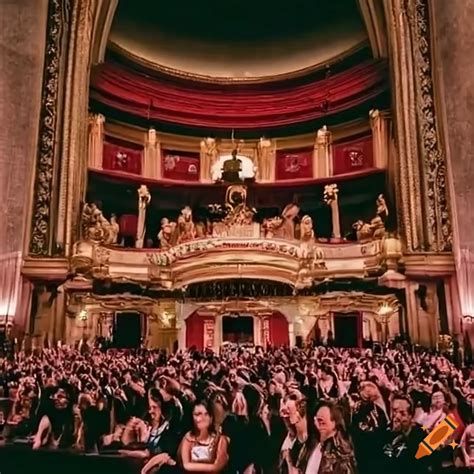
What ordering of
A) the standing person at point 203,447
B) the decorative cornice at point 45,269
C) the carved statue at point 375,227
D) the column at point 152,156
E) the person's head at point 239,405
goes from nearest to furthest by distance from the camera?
the standing person at point 203,447 → the person's head at point 239,405 → the decorative cornice at point 45,269 → the carved statue at point 375,227 → the column at point 152,156

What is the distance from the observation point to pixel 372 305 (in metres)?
5.97

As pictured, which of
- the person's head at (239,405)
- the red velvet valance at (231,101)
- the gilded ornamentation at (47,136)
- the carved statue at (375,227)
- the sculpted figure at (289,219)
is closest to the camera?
the person's head at (239,405)

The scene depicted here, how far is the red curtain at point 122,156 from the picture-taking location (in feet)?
29.8

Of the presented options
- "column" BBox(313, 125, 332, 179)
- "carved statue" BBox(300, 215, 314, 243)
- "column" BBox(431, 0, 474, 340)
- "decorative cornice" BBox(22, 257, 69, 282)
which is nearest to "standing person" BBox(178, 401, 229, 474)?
"decorative cornice" BBox(22, 257, 69, 282)

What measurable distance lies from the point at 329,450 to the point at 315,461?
118mm

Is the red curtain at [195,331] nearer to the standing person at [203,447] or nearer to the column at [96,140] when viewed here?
the standing person at [203,447]

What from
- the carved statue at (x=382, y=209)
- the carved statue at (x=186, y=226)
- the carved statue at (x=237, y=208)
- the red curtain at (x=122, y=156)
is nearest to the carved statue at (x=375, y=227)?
the carved statue at (x=382, y=209)

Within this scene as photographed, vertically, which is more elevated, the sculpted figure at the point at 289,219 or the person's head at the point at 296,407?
the sculpted figure at the point at 289,219

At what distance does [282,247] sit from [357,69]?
3.90 m

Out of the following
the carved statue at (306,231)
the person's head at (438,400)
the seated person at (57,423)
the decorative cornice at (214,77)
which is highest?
the decorative cornice at (214,77)

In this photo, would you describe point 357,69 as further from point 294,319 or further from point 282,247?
point 294,319

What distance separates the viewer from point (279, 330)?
570cm

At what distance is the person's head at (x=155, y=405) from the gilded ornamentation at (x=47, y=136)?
248 centimetres

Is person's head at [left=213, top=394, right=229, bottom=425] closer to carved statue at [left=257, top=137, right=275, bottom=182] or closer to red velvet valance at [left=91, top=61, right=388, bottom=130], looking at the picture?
carved statue at [left=257, top=137, right=275, bottom=182]
